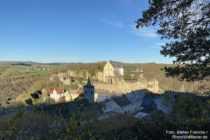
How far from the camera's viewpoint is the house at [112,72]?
89713mm

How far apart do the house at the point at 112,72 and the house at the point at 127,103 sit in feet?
79.5

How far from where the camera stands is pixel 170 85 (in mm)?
96250

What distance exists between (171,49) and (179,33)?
54 cm

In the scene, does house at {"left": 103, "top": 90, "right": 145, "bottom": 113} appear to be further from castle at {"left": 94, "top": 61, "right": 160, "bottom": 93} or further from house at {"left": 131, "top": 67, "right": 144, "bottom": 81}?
house at {"left": 131, "top": 67, "right": 144, "bottom": 81}

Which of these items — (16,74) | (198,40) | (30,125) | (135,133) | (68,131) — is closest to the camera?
(68,131)

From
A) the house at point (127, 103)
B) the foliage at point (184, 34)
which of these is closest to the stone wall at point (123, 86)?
the house at point (127, 103)

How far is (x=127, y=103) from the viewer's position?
198 feet

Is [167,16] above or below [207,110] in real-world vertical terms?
above

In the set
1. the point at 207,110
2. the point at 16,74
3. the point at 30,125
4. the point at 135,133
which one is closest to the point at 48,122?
the point at 30,125

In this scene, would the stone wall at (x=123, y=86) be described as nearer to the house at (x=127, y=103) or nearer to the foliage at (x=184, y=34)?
the house at (x=127, y=103)

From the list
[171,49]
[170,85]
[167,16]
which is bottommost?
[170,85]

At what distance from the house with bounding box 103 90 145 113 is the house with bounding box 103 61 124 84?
79.5 feet

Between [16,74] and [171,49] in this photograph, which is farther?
[16,74]

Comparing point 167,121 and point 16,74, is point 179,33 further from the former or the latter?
point 16,74
